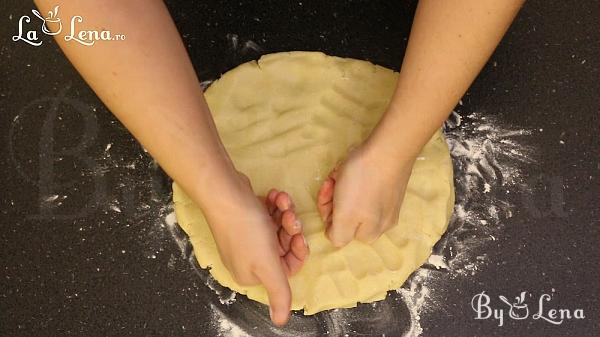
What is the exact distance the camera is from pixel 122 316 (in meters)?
0.98

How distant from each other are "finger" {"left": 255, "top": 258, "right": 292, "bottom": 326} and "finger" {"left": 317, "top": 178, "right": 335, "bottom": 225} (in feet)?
0.41

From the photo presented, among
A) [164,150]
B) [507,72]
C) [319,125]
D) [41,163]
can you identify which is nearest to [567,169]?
[507,72]

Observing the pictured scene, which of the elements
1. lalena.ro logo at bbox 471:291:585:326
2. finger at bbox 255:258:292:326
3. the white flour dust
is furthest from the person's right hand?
lalena.ro logo at bbox 471:291:585:326

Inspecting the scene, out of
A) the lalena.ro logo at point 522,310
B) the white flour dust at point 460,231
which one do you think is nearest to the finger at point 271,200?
the white flour dust at point 460,231

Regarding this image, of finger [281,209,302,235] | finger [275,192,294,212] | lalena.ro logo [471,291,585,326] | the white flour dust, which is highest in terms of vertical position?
finger [275,192,294,212]

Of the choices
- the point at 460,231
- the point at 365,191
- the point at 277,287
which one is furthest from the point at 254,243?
the point at 460,231

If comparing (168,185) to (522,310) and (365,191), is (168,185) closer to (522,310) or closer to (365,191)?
(365,191)

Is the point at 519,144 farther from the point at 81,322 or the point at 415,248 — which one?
the point at 81,322

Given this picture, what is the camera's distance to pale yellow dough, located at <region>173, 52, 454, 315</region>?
0.93 meters

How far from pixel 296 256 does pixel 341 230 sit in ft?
0.25

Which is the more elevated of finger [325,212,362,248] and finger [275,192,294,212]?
finger [275,192,294,212]

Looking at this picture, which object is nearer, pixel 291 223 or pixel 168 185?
pixel 291 223

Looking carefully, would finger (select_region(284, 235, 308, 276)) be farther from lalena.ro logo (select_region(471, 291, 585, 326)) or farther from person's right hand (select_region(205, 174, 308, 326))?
lalena.ro logo (select_region(471, 291, 585, 326))

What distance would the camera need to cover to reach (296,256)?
2.96ft
